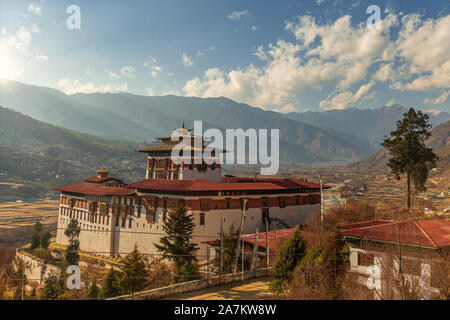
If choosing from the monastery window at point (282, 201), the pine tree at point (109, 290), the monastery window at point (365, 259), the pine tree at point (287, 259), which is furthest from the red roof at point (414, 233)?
the monastery window at point (282, 201)

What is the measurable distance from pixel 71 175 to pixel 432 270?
611ft

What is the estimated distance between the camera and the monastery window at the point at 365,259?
18234 mm

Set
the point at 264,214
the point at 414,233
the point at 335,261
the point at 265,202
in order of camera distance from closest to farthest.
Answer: the point at 335,261, the point at 414,233, the point at 264,214, the point at 265,202

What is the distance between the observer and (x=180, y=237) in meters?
35.7

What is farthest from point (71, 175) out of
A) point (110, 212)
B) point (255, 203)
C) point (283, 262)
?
point (283, 262)

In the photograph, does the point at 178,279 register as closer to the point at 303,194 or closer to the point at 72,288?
the point at 72,288

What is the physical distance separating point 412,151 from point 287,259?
3326 centimetres

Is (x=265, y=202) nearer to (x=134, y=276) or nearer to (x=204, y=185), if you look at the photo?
(x=204, y=185)

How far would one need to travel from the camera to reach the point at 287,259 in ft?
65.9

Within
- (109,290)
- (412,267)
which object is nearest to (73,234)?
(109,290)

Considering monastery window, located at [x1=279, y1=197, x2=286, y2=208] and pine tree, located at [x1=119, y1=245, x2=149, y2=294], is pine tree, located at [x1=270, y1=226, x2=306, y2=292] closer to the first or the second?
pine tree, located at [x1=119, y1=245, x2=149, y2=294]

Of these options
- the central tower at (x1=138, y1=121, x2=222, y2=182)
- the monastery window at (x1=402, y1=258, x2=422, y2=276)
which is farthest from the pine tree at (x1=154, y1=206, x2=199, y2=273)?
the monastery window at (x1=402, y1=258, x2=422, y2=276)

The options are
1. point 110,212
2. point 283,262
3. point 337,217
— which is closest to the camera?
point 283,262

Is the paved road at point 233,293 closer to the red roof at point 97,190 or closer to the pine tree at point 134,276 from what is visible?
the pine tree at point 134,276
